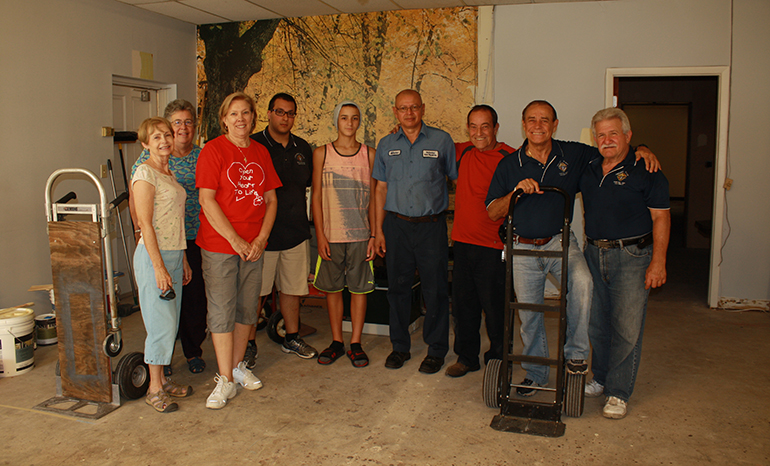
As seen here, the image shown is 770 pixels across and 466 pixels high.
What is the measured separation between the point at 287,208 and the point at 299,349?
3.34ft

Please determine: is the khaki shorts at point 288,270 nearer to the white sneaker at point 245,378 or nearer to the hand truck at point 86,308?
the white sneaker at point 245,378

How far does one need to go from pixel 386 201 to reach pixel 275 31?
3363 mm

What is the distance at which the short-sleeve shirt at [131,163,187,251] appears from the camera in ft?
9.46

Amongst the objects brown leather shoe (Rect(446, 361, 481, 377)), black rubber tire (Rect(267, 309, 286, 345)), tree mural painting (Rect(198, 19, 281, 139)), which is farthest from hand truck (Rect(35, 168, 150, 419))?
tree mural painting (Rect(198, 19, 281, 139))

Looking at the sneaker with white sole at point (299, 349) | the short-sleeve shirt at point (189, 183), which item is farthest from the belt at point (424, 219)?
the short-sleeve shirt at point (189, 183)

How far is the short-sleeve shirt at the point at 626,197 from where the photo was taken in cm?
274

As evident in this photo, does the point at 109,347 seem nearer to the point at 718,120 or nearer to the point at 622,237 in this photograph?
the point at 622,237

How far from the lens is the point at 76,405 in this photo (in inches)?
120

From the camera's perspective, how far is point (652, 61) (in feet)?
16.5

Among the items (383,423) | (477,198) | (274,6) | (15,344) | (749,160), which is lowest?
(383,423)

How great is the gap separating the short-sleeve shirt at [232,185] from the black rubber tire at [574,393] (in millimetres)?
1896

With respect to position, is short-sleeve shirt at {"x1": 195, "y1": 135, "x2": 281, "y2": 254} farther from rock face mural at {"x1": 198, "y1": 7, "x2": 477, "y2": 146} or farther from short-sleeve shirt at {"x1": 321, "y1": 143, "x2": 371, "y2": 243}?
rock face mural at {"x1": 198, "y1": 7, "x2": 477, "y2": 146}

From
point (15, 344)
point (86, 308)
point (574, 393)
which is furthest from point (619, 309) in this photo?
point (15, 344)

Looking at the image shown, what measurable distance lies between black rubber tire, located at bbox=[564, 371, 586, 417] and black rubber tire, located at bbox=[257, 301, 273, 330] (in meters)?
2.56
